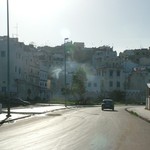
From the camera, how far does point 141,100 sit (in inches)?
5027

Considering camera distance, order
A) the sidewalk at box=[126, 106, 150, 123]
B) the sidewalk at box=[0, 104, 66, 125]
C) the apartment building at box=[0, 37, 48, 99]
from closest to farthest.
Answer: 1. the sidewalk at box=[0, 104, 66, 125]
2. the sidewalk at box=[126, 106, 150, 123]
3. the apartment building at box=[0, 37, 48, 99]

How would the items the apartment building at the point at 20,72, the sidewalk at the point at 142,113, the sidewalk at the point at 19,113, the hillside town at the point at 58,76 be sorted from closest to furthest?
the sidewalk at the point at 19,113, the sidewalk at the point at 142,113, the apartment building at the point at 20,72, the hillside town at the point at 58,76

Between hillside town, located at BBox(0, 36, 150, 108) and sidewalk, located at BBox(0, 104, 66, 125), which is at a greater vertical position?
hillside town, located at BBox(0, 36, 150, 108)

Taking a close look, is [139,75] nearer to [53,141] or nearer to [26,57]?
[26,57]

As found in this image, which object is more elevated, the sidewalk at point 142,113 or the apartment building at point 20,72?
the apartment building at point 20,72

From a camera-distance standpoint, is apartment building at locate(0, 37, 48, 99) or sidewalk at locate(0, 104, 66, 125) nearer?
sidewalk at locate(0, 104, 66, 125)

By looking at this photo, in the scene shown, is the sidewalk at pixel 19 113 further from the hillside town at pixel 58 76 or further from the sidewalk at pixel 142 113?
the hillside town at pixel 58 76

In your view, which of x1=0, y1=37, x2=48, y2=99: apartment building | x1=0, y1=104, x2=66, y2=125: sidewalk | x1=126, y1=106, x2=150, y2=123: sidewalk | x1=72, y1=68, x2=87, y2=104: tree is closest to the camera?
x1=0, y1=104, x2=66, y2=125: sidewalk

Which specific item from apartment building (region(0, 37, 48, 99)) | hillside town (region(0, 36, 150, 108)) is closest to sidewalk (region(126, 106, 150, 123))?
hillside town (region(0, 36, 150, 108))

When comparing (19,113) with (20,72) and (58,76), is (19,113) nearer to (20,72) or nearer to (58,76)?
(20,72)

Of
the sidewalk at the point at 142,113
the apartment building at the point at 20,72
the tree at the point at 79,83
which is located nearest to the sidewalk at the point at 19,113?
the sidewalk at the point at 142,113

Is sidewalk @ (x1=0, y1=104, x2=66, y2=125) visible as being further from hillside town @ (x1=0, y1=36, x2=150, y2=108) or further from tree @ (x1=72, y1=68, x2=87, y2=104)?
tree @ (x1=72, y1=68, x2=87, y2=104)

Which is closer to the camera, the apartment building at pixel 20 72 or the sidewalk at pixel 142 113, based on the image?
the sidewalk at pixel 142 113

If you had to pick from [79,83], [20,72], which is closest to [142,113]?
→ [20,72]
